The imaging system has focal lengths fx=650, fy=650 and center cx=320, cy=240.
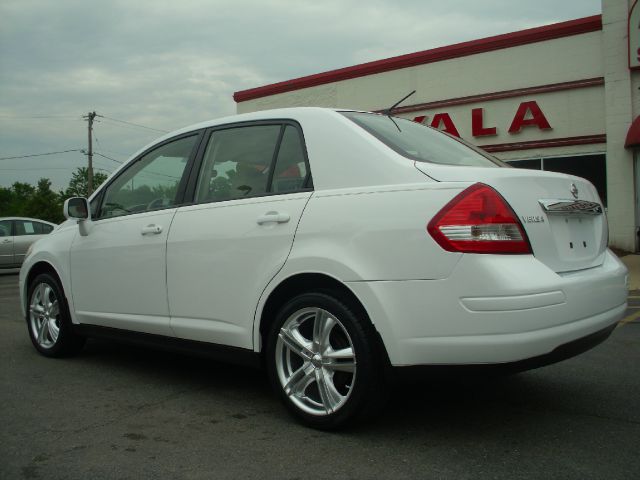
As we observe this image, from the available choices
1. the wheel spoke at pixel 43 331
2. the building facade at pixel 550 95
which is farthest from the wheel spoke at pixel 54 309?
the building facade at pixel 550 95

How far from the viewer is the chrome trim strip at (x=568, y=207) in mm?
3082

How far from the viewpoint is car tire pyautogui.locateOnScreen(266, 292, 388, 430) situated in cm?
305

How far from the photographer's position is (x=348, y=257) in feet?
10.2

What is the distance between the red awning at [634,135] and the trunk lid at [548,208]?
1228cm

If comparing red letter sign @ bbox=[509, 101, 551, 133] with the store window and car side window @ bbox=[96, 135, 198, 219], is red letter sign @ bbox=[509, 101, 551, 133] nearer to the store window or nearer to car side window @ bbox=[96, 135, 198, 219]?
the store window

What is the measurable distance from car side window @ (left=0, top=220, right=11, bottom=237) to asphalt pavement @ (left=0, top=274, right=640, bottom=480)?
12838 mm

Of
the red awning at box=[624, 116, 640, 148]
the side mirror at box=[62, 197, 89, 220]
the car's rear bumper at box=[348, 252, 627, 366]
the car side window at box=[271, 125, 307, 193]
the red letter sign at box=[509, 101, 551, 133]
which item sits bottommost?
the car's rear bumper at box=[348, 252, 627, 366]

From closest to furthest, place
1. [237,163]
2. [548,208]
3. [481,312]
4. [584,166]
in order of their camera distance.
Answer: [481,312] < [548,208] < [237,163] < [584,166]

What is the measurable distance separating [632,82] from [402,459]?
14.5 metres

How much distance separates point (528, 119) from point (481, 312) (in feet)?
48.5

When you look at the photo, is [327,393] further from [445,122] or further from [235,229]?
[445,122]

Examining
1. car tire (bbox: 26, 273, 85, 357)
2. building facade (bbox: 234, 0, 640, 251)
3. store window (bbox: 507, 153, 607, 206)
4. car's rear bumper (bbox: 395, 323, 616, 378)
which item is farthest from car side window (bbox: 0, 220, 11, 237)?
car's rear bumper (bbox: 395, 323, 616, 378)

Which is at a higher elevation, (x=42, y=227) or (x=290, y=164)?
(x=290, y=164)

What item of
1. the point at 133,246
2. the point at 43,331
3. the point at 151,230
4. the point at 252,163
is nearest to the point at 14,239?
the point at 43,331
